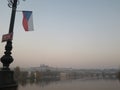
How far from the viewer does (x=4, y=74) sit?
5867 millimetres

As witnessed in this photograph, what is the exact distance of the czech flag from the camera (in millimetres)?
7207

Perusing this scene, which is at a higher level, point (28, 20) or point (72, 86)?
point (28, 20)

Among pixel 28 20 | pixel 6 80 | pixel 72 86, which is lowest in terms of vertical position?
pixel 72 86

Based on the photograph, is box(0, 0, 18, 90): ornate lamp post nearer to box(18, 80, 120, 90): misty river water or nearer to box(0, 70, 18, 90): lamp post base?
box(0, 70, 18, 90): lamp post base

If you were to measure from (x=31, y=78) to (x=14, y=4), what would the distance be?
86.3 m

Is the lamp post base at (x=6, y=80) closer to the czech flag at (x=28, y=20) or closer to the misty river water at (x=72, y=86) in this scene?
the czech flag at (x=28, y=20)

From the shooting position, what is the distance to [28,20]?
23.7 feet

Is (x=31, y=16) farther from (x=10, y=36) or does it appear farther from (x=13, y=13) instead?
(x=10, y=36)

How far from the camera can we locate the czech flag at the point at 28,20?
23.6ft

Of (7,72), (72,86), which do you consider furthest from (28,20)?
(72,86)

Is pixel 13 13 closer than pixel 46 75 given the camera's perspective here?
Yes

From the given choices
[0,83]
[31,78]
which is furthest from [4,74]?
[31,78]

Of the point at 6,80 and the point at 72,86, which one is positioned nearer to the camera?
the point at 6,80

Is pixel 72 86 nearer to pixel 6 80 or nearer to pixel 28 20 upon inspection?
pixel 28 20
